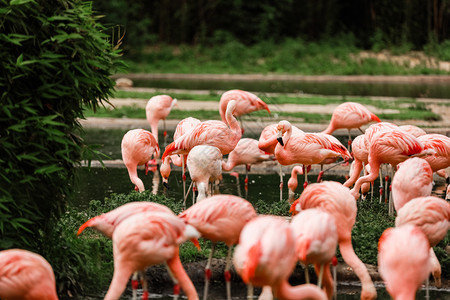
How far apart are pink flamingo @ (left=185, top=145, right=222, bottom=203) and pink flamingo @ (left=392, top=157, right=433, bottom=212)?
1868 millimetres

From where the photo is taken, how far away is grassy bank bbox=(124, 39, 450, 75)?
73.6 feet

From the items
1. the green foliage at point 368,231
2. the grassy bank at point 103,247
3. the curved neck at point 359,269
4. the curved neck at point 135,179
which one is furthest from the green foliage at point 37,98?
the curved neck at point 135,179

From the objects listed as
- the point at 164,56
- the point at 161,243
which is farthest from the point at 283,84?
the point at 161,243

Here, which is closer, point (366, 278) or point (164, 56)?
point (366, 278)

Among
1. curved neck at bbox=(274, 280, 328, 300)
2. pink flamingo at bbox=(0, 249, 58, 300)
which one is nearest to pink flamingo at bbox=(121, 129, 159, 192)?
pink flamingo at bbox=(0, 249, 58, 300)

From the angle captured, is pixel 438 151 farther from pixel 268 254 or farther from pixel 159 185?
pixel 268 254

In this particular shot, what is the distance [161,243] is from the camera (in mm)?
4125

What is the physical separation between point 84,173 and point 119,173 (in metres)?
0.48

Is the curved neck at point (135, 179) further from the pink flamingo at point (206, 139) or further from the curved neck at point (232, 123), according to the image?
the curved neck at point (232, 123)

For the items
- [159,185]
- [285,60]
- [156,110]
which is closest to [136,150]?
[159,185]

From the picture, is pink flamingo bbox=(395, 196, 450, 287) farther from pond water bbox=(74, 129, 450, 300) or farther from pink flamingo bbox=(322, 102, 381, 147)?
pink flamingo bbox=(322, 102, 381, 147)

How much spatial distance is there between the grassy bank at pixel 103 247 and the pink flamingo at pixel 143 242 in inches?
35.1

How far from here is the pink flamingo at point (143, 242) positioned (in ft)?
13.4

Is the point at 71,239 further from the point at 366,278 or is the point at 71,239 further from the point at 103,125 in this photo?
the point at 103,125
